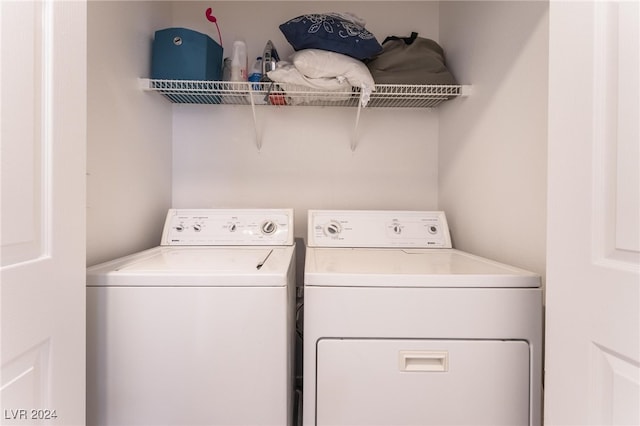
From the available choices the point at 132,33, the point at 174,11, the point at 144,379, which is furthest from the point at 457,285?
the point at 174,11

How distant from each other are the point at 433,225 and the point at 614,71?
1.15 m

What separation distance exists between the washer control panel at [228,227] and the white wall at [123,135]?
14 cm

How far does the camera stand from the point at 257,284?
94cm

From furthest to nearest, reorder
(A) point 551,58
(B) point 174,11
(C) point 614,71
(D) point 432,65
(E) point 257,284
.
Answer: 1. (B) point 174,11
2. (D) point 432,65
3. (E) point 257,284
4. (A) point 551,58
5. (C) point 614,71

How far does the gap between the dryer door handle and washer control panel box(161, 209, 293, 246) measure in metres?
0.83

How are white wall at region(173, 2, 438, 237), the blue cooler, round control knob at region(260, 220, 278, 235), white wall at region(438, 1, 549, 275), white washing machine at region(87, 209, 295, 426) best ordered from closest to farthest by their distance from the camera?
white washing machine at region(87, 209, 295, 426)
white wall at region(438, 1, 549, 275)
the blue cooler
round control knob at region(260, 220, 278, 235)
white wall at region(173, 2, 438, 237)

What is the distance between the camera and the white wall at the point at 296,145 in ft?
6.23

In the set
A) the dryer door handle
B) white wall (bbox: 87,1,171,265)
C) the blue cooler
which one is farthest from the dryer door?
the blue cooler

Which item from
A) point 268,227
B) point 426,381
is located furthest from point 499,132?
point 268,227

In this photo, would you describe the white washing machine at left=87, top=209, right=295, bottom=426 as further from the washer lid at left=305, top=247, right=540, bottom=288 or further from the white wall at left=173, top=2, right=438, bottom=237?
the white wall at left=173, top=2, right=438, bottom=237

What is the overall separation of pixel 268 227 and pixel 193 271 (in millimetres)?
710

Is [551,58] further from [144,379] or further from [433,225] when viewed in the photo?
[144,379]

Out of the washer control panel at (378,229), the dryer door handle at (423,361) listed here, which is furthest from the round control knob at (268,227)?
the dryer door handle at (423,361)

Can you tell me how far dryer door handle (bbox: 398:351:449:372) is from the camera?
0.99m
